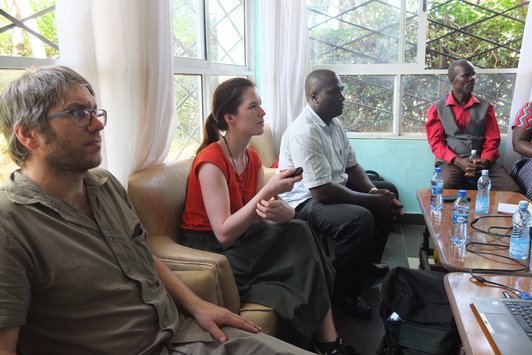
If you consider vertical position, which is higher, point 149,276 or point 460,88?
point 460,88

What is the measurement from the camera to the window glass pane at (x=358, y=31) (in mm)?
3510

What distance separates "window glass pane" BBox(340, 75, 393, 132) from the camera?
12.1ft

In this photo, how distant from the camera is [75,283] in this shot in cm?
99

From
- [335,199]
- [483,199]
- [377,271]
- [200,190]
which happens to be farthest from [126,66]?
[377,271]

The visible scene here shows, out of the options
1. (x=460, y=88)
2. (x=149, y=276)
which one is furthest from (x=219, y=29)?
(x=149, y=276)

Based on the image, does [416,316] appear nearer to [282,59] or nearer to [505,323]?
[505,323]

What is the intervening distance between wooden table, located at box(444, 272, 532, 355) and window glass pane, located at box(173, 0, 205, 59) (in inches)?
83.3

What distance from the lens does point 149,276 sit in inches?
47.8

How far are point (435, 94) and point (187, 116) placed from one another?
2.21 m

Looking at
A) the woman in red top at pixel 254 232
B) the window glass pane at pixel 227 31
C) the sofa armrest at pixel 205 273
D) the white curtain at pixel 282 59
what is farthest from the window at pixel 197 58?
the sofa armrest at pixel 205 273

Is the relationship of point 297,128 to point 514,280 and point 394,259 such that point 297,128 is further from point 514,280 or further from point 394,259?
point 514,280

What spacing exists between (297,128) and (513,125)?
1939 mm

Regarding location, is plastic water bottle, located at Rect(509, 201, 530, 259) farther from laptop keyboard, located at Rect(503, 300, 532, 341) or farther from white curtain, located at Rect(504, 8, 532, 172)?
white curtain, located at Rect(504, 8, 532, 172)

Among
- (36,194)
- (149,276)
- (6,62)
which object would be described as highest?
(6,62)
